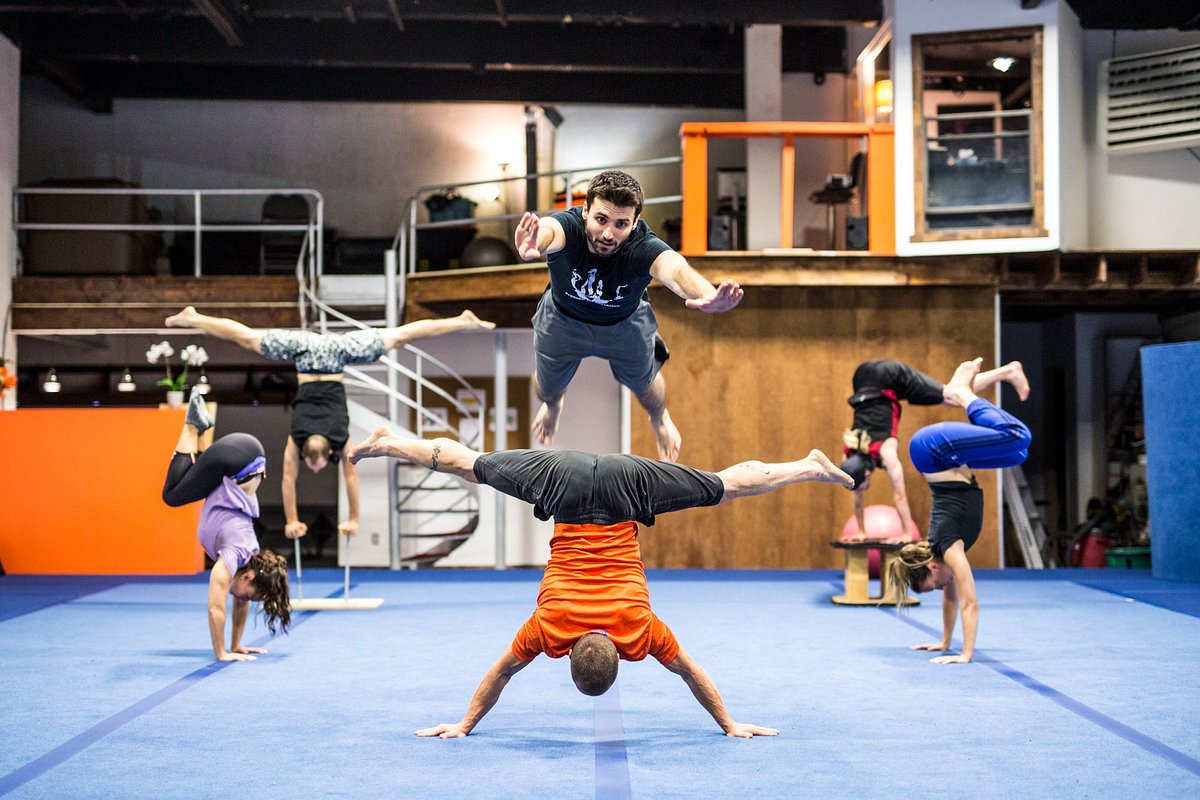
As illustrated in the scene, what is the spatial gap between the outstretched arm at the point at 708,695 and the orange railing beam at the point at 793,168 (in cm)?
657

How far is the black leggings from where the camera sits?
238 inches

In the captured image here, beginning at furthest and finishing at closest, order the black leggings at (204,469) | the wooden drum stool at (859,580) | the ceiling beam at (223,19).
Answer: the ceiling beam at (223,19) → the wooden drum stool at (859,580) → the black leggings at (204,469)

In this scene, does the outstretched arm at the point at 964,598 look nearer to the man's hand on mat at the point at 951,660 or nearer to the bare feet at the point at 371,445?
the man's hand on mat at the point at 951,660

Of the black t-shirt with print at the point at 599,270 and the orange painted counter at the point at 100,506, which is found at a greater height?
the black t-shirt with print at the point at 599,270

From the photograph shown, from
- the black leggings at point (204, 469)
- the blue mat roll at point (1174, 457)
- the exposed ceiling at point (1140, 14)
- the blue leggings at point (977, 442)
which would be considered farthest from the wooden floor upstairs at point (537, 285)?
the black leggings at point (204, 469)

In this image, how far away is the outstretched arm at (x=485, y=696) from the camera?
4191mm

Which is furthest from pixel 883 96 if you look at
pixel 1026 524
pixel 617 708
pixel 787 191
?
pixel 617 708

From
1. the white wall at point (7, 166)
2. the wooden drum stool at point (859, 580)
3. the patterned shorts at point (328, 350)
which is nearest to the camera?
the patterned shorts at point (328, 350)

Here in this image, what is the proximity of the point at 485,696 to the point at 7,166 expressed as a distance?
10.3m

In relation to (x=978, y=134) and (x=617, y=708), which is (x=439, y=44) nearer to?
(x=978, y=134)

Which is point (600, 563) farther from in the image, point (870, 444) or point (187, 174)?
point (187, 174)

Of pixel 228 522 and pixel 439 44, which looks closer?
pixel 228 522

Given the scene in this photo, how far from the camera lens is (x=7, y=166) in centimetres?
1191

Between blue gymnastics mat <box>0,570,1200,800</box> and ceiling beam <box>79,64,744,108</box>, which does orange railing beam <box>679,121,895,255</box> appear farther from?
ceiling beam <box>79,64,744,108</box>
